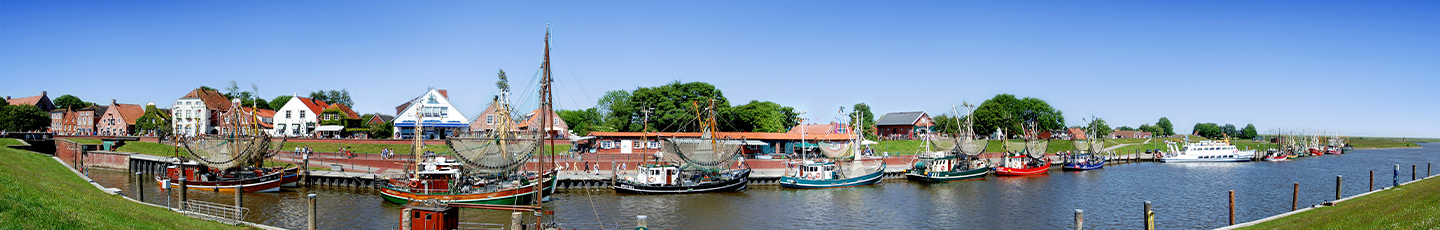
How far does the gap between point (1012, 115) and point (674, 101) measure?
174 feet

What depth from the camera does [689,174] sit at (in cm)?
4628

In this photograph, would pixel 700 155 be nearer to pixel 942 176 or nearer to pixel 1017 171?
pixel 942 176

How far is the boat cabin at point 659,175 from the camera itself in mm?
43250

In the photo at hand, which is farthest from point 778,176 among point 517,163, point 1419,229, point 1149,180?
point 1419,229

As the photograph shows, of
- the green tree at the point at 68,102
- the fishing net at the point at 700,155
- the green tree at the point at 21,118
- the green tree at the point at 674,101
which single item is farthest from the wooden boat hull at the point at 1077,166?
the green tree at the point at 68,102

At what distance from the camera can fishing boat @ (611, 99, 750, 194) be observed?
43094 millimetres

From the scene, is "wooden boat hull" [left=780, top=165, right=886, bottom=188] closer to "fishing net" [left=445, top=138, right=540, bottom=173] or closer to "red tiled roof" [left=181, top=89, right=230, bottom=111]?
"fishing net" [left=445, top=138, right=540, bottom=173]

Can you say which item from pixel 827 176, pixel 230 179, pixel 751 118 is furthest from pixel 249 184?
pixel 751 118

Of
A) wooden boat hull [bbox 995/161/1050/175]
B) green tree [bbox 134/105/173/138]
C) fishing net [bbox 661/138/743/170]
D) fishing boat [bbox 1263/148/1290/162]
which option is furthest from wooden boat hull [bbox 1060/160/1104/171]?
green tree [bbox 134/105/173/138]

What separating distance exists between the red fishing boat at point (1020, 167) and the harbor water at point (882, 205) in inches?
178

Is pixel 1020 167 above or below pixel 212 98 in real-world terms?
below

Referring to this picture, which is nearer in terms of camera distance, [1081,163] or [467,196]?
[467,196]

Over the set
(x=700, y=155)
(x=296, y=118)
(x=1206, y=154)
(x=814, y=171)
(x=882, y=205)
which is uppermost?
(x=296, y=118)

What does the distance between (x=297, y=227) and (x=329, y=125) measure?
62.3 m
